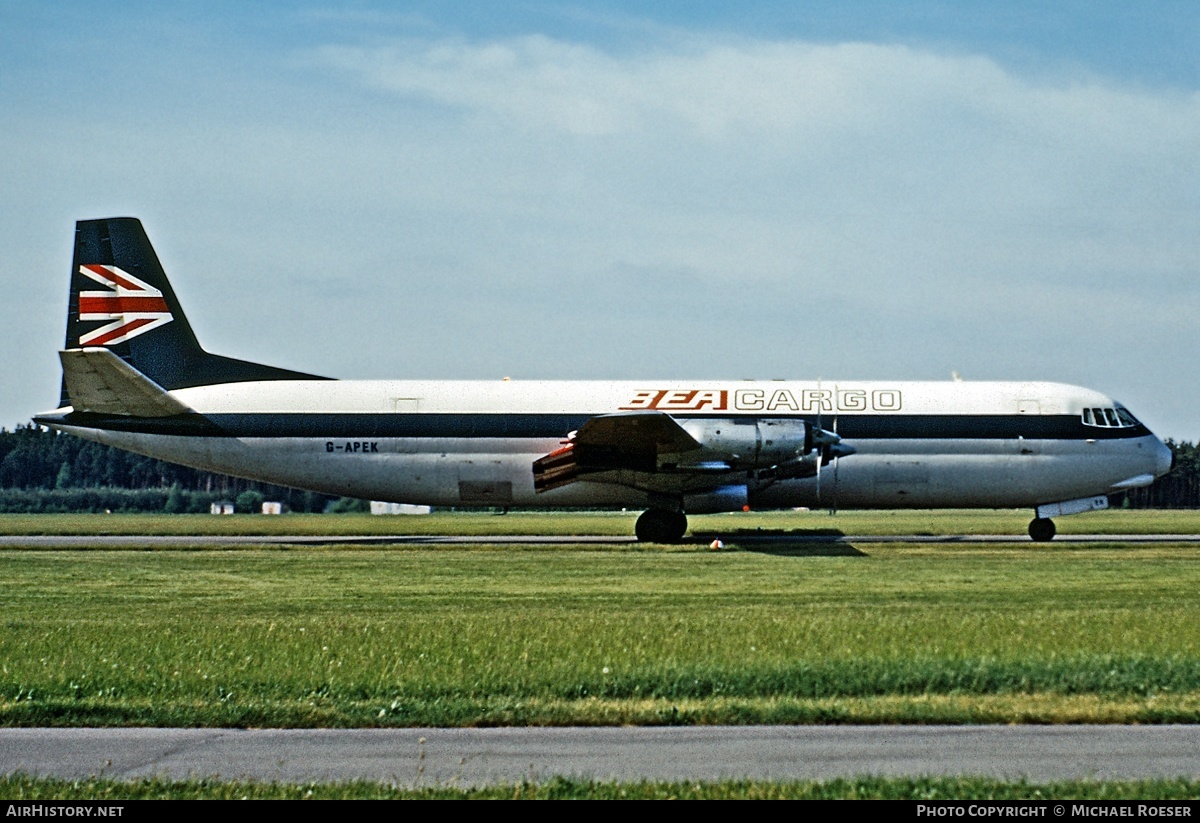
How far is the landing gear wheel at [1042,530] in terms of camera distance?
36969mm

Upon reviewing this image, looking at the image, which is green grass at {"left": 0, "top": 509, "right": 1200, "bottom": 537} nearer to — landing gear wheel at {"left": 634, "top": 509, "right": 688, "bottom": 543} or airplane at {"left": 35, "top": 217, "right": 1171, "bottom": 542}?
landing gear wheel at {"left": 634, "top": 509, "right": 688, "bottom": 543}

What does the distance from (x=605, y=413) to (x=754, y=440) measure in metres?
4.94

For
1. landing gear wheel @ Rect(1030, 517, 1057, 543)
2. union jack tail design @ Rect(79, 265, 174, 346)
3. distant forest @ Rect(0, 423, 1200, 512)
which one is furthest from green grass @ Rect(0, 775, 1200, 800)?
distant forest @ Rect(0, 423, 1200, 512)

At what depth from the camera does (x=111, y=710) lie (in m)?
11.8

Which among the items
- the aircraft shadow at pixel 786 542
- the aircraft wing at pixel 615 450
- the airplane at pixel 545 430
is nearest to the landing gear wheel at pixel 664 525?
the airplane at pixel 545 430

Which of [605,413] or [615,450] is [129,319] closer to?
[605,413]

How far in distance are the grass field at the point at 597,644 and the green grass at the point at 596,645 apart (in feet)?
0.16

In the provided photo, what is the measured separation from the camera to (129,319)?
36.2 metres

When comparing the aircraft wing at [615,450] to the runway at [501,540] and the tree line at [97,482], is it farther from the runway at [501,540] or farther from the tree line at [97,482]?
the tree line at [97,482]

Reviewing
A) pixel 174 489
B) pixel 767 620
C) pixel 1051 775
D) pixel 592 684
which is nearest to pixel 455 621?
pixel 767 620

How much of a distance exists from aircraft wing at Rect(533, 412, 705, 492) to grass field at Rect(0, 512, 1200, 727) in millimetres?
5074

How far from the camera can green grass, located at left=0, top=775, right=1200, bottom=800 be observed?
8.16 m

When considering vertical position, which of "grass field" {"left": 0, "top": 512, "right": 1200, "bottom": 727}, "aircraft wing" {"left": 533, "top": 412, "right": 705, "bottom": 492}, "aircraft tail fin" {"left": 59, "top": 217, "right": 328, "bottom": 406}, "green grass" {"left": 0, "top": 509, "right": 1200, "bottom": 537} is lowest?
"grass field" {"left": 0, "top": 512, "right": 1200, "bottom": 727}

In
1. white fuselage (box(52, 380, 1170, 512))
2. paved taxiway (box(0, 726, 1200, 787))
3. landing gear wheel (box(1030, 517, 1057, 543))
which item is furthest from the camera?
landing gear wheel (box(1030, 517, 1057, 543))
